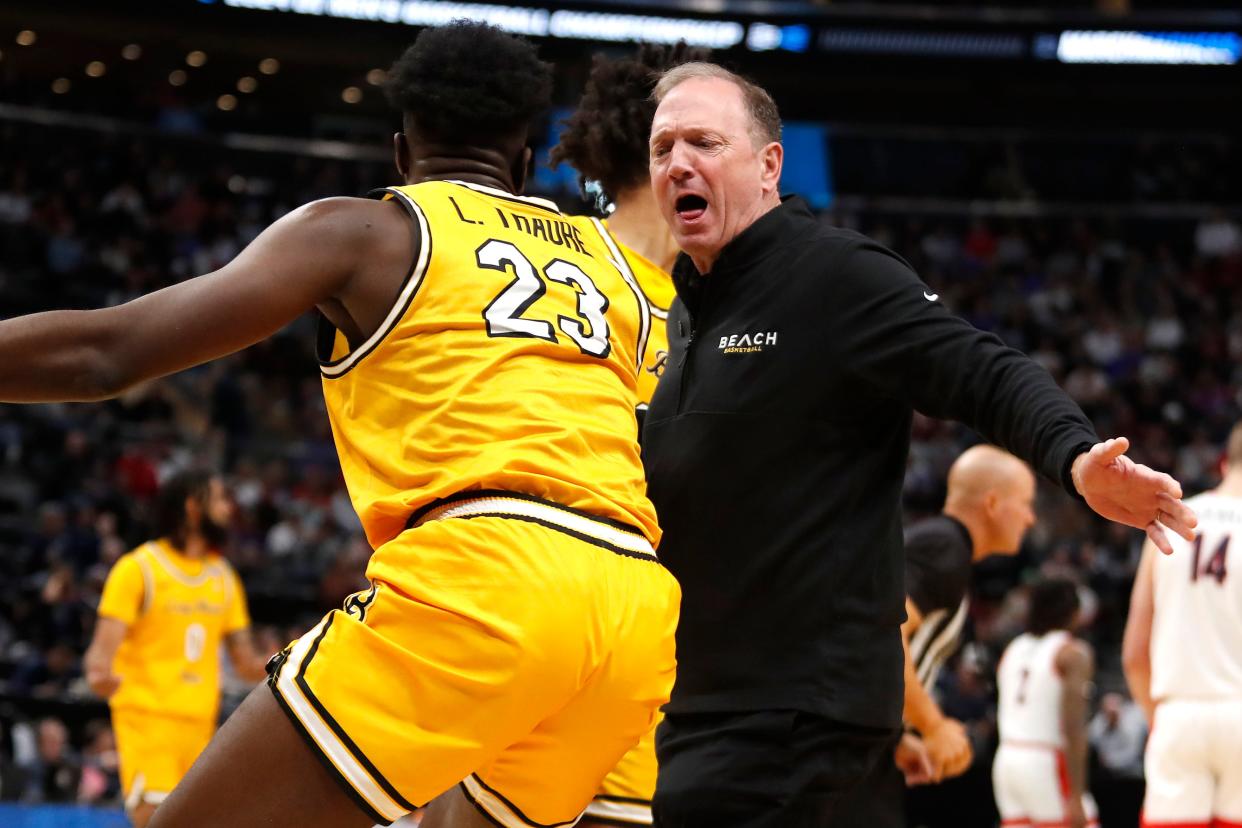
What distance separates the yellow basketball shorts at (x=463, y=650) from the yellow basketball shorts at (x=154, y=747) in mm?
4884

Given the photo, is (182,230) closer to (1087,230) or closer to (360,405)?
(1087,230)

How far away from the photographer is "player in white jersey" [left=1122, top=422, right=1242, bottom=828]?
594 centimetres

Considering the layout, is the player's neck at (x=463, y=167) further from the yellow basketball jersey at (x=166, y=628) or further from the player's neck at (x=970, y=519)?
the yellow basketball jersey at (x=166, y=628)

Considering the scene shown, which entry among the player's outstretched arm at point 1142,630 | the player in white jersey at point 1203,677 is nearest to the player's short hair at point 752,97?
the player in white jersey at point 1203,677

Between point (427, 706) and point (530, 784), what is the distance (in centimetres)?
38

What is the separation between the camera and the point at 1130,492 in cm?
255

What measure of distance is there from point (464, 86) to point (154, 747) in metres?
5.06

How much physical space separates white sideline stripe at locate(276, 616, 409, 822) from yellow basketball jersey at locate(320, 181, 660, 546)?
37 centimetres

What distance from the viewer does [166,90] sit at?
23016mm

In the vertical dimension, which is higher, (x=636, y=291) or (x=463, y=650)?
(x=636, y=291)

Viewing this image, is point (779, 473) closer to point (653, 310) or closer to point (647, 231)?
point (653, 310)

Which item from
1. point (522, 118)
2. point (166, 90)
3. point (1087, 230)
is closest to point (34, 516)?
point (166, 90)

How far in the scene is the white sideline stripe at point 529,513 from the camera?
2881 mm

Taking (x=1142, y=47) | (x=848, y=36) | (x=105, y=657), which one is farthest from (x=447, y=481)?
(x=1142, y=47)
